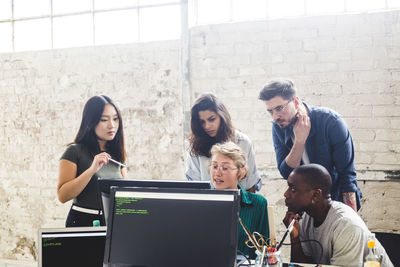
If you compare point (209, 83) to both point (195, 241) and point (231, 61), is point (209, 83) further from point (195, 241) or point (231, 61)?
point (195, 241)

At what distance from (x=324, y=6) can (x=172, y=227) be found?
2.40 meters

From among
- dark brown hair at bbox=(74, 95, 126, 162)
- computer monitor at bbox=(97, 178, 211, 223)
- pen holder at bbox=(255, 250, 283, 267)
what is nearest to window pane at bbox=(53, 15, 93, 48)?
dark brown hair at bbox=(74, 95, 126, 162)

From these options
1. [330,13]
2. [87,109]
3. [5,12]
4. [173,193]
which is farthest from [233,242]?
[5,12]

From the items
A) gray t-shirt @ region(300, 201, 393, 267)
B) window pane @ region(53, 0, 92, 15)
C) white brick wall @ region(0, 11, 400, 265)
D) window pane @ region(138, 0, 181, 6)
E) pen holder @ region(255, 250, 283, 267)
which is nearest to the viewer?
pen holder @ region(255, 250, 283, 267)

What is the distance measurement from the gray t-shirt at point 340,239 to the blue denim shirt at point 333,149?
416 mm

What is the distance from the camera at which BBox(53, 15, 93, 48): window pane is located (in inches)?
143

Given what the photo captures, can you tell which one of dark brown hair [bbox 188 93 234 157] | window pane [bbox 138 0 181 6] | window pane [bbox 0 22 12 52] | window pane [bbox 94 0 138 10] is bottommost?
dark brown hair [bbox 188 93 234 157]

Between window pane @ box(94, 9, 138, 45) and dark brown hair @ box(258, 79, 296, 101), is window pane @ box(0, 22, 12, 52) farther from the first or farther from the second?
dark brown hair @ box(258, 79, 296, 101)

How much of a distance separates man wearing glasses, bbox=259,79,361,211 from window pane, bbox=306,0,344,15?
1058 mm

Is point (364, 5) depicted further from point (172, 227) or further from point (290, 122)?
point (172, 227)

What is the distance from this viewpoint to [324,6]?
3.01 metres

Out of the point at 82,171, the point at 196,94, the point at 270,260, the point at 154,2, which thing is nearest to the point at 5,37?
the point at 154,2

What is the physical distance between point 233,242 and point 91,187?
111 cm

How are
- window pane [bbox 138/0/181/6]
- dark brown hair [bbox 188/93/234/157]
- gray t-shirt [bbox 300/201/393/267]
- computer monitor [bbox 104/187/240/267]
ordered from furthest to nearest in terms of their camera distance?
window pane [bbox 138/0/181/6] → dark brown hair [bbox 188/93/234/157] → gray t-shirt [bbox 300/201/393/267] → computer monitor [bbox 104/187/240/267]
